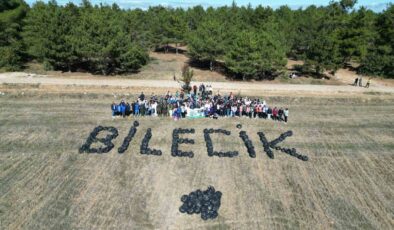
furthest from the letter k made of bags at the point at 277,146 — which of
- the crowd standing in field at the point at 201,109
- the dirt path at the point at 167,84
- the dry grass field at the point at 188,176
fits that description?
the dirt path at the point at 167,84

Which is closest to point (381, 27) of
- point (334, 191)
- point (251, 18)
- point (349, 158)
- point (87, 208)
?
point (251, 18)

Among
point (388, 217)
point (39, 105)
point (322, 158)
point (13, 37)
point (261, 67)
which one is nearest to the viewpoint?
point (388, 217)

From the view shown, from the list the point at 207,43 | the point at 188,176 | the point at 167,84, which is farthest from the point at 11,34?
the point at 188,176

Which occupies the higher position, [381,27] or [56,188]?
[381,27]

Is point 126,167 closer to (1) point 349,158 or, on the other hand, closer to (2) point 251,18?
(1) point 349,158

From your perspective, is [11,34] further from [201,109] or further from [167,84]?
[201,109]

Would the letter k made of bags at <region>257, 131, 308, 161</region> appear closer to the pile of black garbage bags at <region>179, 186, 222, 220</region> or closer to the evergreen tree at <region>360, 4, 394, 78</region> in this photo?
the pile of black garbage bags at <region>179, 186, 222, 220</region>

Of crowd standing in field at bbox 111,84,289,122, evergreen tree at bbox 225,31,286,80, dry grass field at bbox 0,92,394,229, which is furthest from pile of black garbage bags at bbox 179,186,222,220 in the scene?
evergreen tree at bbox 225,31,286,80
